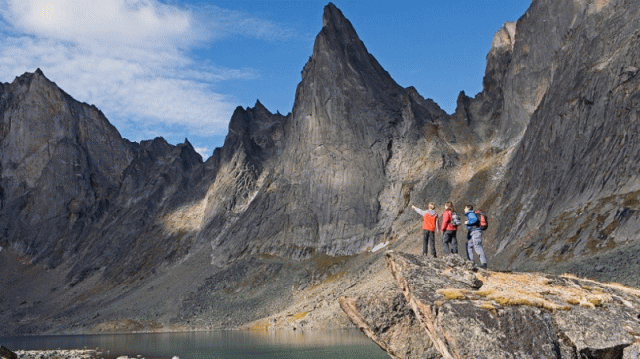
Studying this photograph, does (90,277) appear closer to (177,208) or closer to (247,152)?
(177,208)

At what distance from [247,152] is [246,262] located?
37.3 metres

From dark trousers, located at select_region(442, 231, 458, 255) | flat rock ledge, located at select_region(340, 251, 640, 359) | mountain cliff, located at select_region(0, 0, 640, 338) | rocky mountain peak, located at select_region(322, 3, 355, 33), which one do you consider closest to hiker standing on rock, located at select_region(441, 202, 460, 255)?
dark trousers, located at select_region(442, 231, 458, 255)

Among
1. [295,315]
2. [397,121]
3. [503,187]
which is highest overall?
[397,121]

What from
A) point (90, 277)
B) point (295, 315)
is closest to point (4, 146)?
point (90, 277)

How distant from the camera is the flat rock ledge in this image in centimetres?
1698

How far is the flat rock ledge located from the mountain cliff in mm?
30837

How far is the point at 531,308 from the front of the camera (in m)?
17.7

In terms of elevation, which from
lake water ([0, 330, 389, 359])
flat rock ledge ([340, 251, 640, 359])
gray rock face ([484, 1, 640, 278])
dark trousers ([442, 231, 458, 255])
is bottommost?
lake water ([0, 330, 389, 359])

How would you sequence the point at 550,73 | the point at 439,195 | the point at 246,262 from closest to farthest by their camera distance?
the point at 550,73 < the point at 439,195 < the point at 246,262

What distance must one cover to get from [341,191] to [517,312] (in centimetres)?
9812

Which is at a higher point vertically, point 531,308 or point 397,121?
point 397,121

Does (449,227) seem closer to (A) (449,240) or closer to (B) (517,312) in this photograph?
(A) (449,240)

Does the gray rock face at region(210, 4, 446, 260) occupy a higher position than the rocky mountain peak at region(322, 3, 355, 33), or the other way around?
the rocky mountain peak at region(322, 3, 355, 33)

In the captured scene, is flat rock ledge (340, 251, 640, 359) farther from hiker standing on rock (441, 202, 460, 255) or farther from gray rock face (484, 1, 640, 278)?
gray rock face (484, 1, 640, 278)
